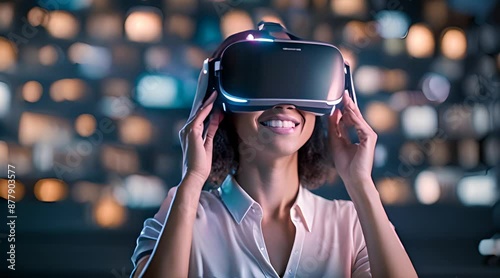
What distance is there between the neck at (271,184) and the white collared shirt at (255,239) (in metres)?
0.02

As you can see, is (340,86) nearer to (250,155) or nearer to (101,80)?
(250,155)

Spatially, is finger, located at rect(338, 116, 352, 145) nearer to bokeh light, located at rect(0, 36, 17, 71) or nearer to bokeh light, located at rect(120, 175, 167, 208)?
bokeh light, located at rect(120, 175, 167, 208)

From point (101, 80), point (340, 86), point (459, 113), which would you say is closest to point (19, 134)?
point (101, 80)

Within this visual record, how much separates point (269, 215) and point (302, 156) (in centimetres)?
18

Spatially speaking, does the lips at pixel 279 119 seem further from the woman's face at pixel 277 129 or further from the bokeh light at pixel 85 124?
the bokeh light at pixel 85 124

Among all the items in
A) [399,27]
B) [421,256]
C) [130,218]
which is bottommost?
[421,256]

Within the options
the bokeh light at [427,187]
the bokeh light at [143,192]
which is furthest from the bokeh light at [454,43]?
the bokeh light at [143,192]

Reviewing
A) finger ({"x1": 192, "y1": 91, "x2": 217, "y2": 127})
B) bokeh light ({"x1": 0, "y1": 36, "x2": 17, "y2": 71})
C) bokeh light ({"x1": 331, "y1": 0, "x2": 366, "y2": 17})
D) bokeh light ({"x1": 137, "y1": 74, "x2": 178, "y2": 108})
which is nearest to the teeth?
finger ({"x1": 192, "y1": 91, "x2": 217, "y2": 127})

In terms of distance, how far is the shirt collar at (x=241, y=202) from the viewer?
3.23ft

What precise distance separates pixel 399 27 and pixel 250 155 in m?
1.38

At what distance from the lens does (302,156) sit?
1144mm

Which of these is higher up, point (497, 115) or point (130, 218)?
point (497, 115)

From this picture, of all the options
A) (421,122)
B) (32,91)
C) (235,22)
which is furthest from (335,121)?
(32,91)

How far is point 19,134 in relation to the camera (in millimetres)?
2053
